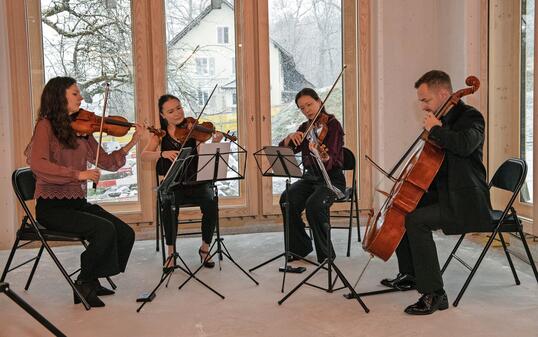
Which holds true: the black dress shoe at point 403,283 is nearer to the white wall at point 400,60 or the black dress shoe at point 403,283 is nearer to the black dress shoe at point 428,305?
the black dress shoe at point 428,305

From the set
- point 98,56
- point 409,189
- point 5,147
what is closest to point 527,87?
point 409,189

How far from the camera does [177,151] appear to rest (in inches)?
151

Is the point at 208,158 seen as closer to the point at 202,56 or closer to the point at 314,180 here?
the point at 314,180

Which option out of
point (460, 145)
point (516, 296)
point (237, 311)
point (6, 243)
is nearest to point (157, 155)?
point (237, 311)

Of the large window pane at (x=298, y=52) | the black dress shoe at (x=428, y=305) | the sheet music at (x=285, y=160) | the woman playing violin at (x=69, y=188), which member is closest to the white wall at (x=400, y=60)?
the large window pane at (x=298, y=52)

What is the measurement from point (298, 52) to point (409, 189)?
2.51 meters

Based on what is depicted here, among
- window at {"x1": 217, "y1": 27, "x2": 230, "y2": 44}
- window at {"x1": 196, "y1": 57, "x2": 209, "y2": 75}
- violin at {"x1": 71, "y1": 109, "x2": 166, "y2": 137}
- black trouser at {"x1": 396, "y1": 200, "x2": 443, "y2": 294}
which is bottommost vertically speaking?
black trouser at {"x1": 396, "y1": 200, "x2": 443, "y2": 294}

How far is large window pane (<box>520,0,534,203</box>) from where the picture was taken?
4016mm

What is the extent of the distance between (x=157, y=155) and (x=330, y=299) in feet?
4.89

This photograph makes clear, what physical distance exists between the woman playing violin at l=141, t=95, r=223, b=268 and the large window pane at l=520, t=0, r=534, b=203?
2.10 meters

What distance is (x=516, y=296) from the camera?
10.4 feet

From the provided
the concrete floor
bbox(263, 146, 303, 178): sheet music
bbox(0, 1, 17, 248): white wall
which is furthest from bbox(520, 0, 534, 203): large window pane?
bbox(0, 1, 17, 248): white wall

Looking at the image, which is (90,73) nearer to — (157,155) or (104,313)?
(157,155)

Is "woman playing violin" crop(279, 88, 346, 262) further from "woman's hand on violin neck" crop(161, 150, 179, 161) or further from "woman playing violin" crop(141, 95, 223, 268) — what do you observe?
"woman's hand on violin neck" crop(161, 150, 179, 161)
